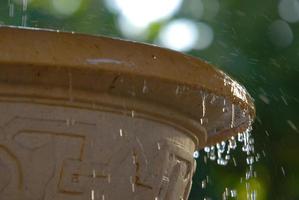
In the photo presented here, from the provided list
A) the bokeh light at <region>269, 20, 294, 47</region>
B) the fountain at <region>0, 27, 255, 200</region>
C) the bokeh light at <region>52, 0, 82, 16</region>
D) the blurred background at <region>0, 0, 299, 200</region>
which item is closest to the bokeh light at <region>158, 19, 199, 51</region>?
the blurred background at <region>0, 0, 299, 200</region>

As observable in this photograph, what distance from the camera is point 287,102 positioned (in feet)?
22.7

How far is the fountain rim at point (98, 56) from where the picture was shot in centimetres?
236

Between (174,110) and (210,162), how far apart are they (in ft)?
13.7

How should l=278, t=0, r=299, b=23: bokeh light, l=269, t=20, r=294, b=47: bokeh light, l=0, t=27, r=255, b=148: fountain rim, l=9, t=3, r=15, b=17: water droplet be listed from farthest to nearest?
1. l=278, t=0, r=299, b=23: bokeh light
2. l=269, t=20, r=294, b=47: bokeh light
3. l=9, t=3, r=15, b=17: water droplet
4. l=0, t=27, r=255, b=148: fountain rim

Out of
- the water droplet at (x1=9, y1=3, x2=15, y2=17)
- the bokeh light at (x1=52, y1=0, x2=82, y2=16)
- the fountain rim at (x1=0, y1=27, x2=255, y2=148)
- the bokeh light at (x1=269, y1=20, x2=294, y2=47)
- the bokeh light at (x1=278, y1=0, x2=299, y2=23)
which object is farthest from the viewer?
the bokeh light at (x1=52, y1=0, x2=82, y2=16)

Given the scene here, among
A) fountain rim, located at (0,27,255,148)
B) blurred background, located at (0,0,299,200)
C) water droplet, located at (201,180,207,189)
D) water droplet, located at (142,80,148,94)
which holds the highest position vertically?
blurred background, located at (0,0,299,200)

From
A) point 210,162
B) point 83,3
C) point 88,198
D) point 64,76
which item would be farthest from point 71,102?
point 83,3

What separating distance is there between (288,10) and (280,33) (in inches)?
10.7

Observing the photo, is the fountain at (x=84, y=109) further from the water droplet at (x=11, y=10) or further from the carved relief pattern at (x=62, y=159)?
the water droplet at (x=11, y=10)

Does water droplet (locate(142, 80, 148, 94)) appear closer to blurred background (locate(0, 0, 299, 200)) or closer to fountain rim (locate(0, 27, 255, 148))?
fountain rim (locate(0, 27, 255, 148))

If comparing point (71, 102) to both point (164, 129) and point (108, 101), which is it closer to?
point (108, 101)

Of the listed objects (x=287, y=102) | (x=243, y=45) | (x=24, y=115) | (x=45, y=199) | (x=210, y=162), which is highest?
(x=243, y=45)

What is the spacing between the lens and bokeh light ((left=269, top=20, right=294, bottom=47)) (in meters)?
7.07

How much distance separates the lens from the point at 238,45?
283 inches
